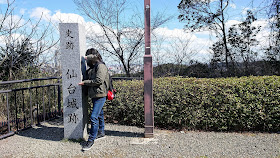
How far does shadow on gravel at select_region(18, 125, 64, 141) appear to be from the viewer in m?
4.51

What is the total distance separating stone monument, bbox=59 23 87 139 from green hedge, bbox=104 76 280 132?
1243 millimetres

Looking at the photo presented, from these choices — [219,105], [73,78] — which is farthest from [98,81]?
[219,105]

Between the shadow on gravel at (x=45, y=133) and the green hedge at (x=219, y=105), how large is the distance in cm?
169

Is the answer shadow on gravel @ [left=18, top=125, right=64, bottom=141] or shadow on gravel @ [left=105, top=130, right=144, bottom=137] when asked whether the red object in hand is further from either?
shadow on gravel @ [left=18, top=125, right=64, bottom=141]

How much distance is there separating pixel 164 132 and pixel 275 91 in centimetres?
263

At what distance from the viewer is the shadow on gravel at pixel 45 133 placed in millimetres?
4508

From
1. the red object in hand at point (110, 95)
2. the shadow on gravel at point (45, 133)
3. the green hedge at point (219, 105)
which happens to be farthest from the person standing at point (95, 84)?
the green hedge at point (219, 105)

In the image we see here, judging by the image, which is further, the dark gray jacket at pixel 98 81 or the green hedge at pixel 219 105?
the green hedge at pixel 219 105

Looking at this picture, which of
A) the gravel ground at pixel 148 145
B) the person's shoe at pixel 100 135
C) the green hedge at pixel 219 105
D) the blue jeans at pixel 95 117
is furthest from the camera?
the green hedge at pixel 219 105

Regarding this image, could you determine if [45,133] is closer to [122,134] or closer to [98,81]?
[122,134]

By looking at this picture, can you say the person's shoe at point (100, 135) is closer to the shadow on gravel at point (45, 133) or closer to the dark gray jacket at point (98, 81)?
the shadow on gravel at point (45, 133)

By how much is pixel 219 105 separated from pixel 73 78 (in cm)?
315

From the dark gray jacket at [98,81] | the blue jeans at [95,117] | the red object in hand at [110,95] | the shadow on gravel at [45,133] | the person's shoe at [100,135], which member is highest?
the dark gray jacket at [98,81]

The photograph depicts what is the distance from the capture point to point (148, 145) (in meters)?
3.96
